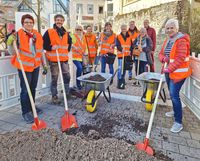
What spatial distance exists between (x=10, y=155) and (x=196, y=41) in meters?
9.46

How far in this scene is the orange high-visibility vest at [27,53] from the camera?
10.7 ft

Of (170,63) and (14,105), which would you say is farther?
(14,105)

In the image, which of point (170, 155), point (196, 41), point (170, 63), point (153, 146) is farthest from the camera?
point (196, 41)

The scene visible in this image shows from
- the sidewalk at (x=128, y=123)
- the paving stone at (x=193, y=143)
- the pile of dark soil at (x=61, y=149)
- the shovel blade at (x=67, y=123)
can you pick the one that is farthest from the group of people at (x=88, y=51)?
the pile of dark soil at (x=61, y=149)

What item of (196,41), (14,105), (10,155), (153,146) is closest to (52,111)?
(14,105)

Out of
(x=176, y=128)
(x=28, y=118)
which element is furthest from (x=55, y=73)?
(x=176, y=128)

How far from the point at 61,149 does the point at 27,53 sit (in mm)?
1876

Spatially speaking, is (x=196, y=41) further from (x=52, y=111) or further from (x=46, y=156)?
(x=46, y=156)

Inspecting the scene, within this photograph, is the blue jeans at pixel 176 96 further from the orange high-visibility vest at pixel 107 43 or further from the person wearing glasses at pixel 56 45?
the orange high-visibility vest at pixel 107 43

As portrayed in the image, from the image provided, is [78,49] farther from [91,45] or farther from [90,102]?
[90,102]

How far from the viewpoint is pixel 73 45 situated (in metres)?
4.98

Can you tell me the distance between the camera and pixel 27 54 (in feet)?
11.1

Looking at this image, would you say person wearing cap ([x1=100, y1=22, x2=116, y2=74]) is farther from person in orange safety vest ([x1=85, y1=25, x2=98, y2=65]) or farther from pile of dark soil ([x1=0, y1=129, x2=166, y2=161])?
pile of dark soil ([x1=0, y1=129, x2=166, y2=161])

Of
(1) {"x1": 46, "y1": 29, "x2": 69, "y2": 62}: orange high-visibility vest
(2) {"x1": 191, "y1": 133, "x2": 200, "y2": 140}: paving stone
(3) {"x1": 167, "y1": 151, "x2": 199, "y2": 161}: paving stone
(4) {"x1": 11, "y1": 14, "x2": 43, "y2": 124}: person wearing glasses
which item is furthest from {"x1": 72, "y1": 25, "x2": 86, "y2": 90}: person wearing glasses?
(3) {"x1": 167, "y1": 151, "x2": 199, "y2": 161}: paving stone
